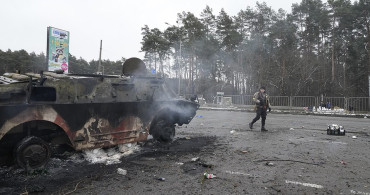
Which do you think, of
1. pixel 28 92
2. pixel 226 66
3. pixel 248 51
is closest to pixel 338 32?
pixel 248 51

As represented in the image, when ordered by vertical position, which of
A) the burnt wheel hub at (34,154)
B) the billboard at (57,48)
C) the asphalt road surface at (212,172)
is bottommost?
the asphalt road surface at (212,172)

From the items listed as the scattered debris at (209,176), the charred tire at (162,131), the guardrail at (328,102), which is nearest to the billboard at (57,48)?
the charred tire at (162,131)

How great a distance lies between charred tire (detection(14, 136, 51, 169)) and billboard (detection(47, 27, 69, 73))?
772cm

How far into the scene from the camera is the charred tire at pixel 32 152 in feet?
13.6

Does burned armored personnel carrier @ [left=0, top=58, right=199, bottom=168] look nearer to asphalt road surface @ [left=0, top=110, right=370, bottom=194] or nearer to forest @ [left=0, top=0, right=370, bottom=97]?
asphalt road surface @ [left=0, top=110, right=370, bottom=194]

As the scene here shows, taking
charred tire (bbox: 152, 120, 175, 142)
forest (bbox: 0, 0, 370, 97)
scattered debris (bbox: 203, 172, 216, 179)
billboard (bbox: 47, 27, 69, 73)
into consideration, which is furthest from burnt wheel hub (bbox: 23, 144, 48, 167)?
forest (bbox: 0, 0, 370, 97)

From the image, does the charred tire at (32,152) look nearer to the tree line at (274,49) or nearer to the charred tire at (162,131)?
the charred tire at (162,131)

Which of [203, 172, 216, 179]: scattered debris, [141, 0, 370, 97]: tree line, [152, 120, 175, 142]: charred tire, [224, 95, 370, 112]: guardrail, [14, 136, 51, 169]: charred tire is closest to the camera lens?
[14, 136, 51, 169]: charred tire

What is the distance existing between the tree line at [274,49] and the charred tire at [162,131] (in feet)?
74.3

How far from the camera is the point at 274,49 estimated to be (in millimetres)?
34406

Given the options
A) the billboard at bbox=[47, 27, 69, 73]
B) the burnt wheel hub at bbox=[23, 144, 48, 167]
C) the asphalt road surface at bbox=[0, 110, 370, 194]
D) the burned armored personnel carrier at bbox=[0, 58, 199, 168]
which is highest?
the billboard at bbox=[47, 27, 69, 73]

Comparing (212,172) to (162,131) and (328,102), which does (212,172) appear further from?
(328,102)

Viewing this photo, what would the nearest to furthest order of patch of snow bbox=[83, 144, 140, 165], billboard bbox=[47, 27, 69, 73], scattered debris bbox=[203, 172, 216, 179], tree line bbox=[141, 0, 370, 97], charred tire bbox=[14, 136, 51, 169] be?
charred tire bbox=[14, 136, 51, 169] < scattered debris bbox=[203, 172, 216, 179] < patch of snow bbox=[83, 144, 140, 165] < billboard bbox=[47, 27, 69, 73] < tree line bbox=[141, 0, 370, 97]

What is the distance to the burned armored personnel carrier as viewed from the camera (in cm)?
420
